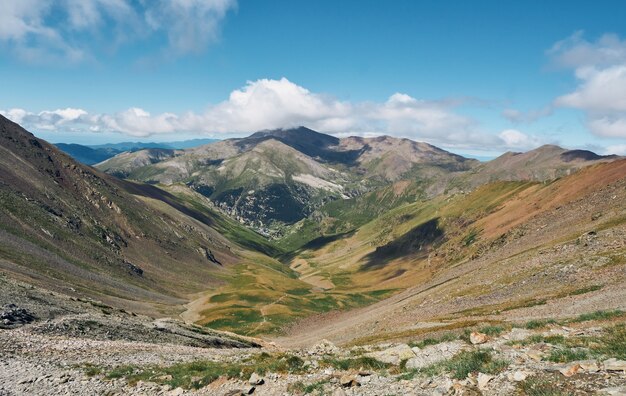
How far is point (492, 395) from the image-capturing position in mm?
14094

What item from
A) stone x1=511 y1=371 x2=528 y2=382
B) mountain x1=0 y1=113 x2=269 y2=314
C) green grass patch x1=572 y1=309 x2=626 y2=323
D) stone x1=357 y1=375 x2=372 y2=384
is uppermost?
stone x1=511 y1=371 x2=528 y2=382

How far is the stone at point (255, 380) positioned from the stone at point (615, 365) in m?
16.2

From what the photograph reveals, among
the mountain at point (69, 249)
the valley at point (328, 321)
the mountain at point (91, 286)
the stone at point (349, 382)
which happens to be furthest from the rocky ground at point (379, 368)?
the mountain at point (69, 249)

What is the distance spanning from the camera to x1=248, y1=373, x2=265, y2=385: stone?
22.4m

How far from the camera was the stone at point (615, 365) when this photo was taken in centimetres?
1321

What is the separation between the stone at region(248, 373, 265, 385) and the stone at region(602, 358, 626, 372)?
16.2 metres

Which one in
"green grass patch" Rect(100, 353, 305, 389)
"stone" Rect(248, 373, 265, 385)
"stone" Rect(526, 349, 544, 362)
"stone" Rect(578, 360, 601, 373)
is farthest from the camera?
"green grass patch" Rect(100, 353, 305, 389)

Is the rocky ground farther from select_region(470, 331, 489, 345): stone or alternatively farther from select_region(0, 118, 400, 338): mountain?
select_region(0, 118, 400, 338): mountain

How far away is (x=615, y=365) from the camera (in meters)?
13.4

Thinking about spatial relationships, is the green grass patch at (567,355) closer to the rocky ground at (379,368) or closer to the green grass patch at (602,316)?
the rocky ground at (379,368)

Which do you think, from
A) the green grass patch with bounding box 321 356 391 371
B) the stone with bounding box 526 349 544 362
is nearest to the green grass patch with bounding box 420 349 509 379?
the stone with bounding box 526 349 544 362

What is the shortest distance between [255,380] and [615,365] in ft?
55.4

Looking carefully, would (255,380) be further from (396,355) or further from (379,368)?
(396,355)

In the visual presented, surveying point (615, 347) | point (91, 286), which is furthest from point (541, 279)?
point (91, 286)
